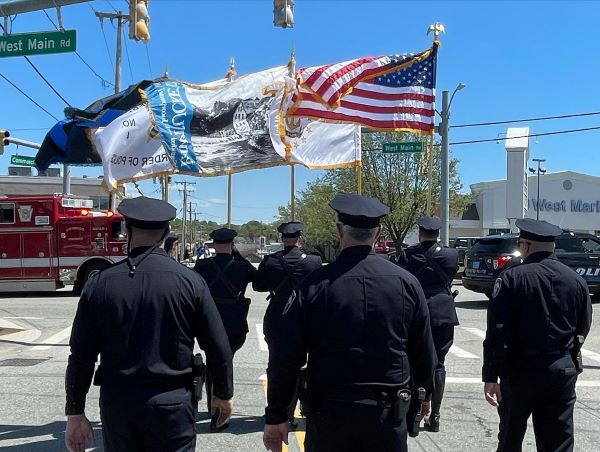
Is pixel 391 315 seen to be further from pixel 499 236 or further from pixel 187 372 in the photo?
pixel 499 236

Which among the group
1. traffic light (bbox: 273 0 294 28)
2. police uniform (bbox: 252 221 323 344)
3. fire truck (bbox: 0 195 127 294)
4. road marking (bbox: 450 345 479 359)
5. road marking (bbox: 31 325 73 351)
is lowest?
road marking (bbox: 31 325 73 351)

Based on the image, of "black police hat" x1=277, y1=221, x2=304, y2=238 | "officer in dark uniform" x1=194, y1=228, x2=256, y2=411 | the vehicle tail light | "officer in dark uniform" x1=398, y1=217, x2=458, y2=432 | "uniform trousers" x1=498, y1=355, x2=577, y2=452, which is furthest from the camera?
the vehicle tail light

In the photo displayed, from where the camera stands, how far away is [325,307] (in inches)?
120

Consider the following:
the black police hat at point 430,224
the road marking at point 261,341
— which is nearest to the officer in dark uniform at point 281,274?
the black police hat at point 430,224

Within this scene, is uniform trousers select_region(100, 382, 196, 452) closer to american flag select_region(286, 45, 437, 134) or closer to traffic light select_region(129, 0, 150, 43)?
american flag select_region(286, 45, 437, 134)

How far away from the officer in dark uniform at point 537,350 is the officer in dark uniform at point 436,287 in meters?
1.51

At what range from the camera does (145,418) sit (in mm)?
3047

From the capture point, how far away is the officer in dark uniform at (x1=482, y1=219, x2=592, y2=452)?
3945 millimetres

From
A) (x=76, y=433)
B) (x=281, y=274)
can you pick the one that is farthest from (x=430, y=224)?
(x=76, y=433)

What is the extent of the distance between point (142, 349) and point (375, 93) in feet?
20.6

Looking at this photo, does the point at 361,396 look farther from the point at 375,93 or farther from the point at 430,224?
the point at 375,93

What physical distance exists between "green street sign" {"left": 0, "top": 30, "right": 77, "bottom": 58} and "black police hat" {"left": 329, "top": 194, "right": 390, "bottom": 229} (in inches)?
332

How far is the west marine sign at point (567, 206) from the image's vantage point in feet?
172

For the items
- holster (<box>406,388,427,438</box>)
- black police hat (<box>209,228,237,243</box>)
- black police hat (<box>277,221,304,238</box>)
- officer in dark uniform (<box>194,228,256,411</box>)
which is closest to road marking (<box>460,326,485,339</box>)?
black police hat (<box>277,221,304,238</box>)
